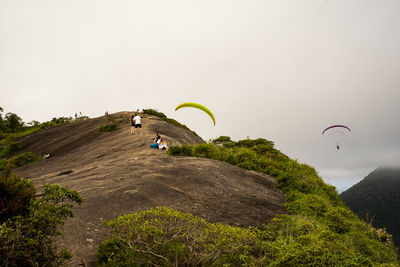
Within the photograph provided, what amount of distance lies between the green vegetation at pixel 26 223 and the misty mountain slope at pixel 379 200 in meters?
96.6

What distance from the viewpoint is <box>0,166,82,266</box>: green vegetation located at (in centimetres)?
341

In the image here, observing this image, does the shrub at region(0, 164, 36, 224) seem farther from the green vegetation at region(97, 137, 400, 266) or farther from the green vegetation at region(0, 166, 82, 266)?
the green vegetation at region(97, 137, 400, 266)

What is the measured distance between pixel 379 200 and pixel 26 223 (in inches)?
5785

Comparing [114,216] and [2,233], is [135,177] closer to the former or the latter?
[114,216]

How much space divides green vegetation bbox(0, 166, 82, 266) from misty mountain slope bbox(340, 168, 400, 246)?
9655cm

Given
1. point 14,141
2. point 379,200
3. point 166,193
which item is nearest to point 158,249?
point 166,193

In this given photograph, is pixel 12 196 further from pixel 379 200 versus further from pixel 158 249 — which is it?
pixel 379 200

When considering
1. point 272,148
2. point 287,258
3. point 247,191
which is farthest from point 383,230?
point 272,148

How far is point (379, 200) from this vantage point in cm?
11688

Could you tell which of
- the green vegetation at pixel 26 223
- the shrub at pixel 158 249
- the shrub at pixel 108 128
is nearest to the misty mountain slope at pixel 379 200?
the shrub at pixel 108 128

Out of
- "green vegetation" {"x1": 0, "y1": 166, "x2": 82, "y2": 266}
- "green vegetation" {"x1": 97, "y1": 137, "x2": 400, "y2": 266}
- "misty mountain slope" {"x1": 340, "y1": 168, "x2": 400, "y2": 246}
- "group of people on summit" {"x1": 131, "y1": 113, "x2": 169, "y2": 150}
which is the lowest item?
"misty mountain slope" {"x1": 340, "y1": 168, "x2": 400, "y2": 246}

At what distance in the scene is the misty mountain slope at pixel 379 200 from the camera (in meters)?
91.8

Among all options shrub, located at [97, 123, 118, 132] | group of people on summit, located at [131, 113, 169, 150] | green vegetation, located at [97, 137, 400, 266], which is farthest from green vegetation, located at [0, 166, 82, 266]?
shrub, located at [97, 123, 118, 132]

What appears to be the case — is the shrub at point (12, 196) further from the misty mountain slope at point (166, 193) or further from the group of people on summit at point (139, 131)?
the group of people on summit at point (139, 131)
